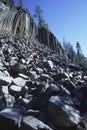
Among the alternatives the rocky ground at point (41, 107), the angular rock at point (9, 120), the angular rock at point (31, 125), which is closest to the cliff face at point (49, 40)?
the rocky ground at point (41, 107)

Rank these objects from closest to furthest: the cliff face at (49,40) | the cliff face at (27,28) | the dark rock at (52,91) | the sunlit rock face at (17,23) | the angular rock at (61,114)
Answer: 1. the angular rock at (61,114)
2. the dark rock at (52,91)
3. the sunlit rock face at (17,23)
4. the cliff face at (27,28)
5. the cliff face at (49,40)

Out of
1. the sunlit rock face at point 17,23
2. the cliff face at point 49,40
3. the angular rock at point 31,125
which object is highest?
the sunlit rock face at point 17,23

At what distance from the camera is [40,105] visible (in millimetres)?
6898

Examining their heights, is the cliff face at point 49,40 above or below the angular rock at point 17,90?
above

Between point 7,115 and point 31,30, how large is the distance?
50987mm

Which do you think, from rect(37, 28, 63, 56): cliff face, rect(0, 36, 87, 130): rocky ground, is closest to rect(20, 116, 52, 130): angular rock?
rect(0, 36, 87, 130): rocky ground

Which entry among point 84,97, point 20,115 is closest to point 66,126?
A: point 20,115

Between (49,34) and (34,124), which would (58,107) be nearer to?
(34,124)

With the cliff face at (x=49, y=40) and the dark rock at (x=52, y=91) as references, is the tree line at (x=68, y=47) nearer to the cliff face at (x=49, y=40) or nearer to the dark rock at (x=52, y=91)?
the cliff face at (x=49, y=40)

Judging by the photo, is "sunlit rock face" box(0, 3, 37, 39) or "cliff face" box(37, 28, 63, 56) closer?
"sunlit rock face" box(0, 3, 37, 39)

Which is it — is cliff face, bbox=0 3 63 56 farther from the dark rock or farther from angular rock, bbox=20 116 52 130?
angular rock, bbox=20 116 52 130

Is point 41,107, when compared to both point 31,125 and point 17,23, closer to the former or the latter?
point 31,125

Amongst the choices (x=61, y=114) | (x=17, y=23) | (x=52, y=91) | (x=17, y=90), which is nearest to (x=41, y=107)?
(x=52, y=91)

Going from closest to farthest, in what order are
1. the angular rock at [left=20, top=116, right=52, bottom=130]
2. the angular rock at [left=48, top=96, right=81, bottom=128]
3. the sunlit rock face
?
the angular rock at [left=20, top=116, right=52, bottom=130] → the angular rock at [left=48, top=96, right=81, bottom=128] → the sunlit rock face
